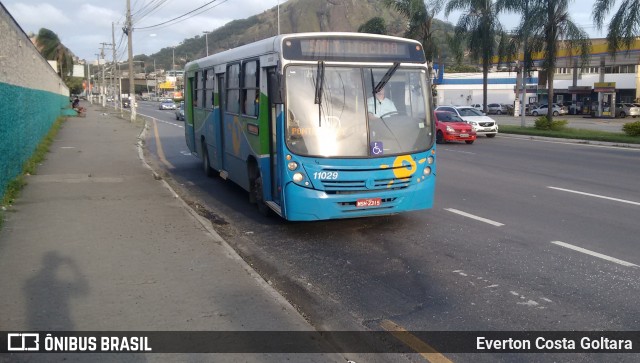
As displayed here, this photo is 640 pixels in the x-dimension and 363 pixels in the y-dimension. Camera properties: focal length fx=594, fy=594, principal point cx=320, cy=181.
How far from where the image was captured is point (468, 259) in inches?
294

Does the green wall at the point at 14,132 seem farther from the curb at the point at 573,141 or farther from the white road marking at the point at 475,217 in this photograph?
the curb at the point at 573,141

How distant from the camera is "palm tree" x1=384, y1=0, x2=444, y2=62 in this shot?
133 feet

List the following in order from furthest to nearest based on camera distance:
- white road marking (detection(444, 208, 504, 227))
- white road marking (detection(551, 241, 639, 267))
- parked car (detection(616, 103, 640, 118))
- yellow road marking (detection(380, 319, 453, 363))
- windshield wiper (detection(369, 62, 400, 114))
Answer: parked car (detection(616, 103, 640, 118)) → white road marking (detection(444, 208, 504, 227)) → windshield wiper (detection(369, 62, 400, 114)) → white road marking (detection(551, 241, 639, 267)) → yellow road marking (detection(380, 319, 453, 363))

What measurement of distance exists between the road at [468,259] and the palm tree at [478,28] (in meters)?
27.4

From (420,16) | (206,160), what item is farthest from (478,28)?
(206,160)

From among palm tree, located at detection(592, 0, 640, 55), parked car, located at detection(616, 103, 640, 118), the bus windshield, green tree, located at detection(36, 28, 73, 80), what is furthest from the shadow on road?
green tree, located at detection(36, 28, 73, 80)

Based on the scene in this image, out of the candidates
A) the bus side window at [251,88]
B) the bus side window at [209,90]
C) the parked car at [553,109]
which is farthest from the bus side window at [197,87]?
the parked car at [553,109]

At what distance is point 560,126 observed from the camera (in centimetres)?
3275

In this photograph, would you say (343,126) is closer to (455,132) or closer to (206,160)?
(206,160)

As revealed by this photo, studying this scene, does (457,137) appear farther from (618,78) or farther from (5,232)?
(618,78)

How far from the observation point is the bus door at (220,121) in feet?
40.1

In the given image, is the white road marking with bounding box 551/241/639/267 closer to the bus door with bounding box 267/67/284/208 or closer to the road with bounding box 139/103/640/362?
the road with bounding box 139/103/640/362

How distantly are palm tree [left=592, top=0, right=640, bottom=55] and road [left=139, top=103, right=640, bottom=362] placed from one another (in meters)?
17.0

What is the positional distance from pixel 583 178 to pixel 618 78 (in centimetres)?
5524
